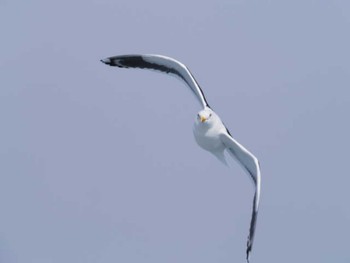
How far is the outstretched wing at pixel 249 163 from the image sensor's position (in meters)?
21.0

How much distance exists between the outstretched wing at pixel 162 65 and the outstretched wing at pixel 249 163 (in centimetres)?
151

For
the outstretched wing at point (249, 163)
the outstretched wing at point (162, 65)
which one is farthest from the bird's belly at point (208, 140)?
the outstretched wing at point (162, 65)

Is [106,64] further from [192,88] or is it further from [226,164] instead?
[226,164]

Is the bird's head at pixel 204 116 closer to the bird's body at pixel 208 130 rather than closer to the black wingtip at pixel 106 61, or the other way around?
the bird's body at pixel 208 130

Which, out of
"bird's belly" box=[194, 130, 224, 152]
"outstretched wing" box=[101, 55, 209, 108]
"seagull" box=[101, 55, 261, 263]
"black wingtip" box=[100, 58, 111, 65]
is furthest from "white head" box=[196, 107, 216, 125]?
"black wingtip" box=[100, 58, 111, 65]

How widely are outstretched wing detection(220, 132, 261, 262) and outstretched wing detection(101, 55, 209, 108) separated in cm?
151

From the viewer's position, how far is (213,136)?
22.8 meters

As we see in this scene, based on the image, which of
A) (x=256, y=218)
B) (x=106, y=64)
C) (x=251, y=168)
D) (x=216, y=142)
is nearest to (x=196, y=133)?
(x=216, y=142)

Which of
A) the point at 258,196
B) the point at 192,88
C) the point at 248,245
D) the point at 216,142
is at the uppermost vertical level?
the point at 192,88

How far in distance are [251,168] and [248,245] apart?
105 inches

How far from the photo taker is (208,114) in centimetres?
2241

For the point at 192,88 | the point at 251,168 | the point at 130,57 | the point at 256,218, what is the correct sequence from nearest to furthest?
the point at 256,218
the point at 251,168
the point at 192,88
the point at 130,57

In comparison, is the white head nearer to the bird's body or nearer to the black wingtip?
the bird's body

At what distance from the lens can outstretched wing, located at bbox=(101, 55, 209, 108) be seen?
23816 millimetres
